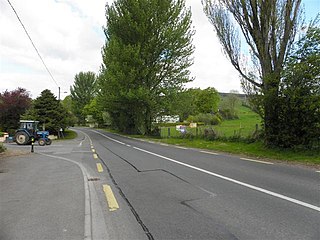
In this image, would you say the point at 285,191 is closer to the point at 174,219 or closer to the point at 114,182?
the point at 174,219

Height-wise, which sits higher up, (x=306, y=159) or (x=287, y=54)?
(x=287, y=54)

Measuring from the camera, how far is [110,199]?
6.02 metres

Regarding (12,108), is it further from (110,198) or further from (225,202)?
(225,202)

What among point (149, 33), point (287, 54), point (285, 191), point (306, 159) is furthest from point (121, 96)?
point (285, 191)

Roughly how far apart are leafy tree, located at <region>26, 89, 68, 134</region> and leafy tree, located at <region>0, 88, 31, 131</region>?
4416 mm

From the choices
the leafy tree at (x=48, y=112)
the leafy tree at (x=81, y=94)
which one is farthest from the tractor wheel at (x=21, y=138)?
the leafy tree at (x=81, y=94)

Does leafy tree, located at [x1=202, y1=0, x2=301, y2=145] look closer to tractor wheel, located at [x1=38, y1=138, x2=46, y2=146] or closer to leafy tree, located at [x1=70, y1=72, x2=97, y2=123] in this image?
tractor wheel, located at [x1=38, y1=138, x2=46, y2=146]

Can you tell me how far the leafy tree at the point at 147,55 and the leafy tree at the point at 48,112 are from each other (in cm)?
840

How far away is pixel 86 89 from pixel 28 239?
4416 inches

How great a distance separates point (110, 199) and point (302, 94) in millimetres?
10114

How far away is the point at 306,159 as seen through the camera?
38.2 ft

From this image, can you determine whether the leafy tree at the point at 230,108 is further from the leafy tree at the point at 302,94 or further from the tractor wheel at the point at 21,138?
Answer: the leafy tree at the point at 302,94

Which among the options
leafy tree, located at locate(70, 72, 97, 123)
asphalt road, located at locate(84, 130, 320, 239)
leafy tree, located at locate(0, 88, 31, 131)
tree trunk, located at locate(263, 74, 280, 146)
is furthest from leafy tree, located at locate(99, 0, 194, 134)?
leafy tree, located at locate(70, 72, 97, 123)

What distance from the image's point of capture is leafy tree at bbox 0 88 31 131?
41844 millimetres
